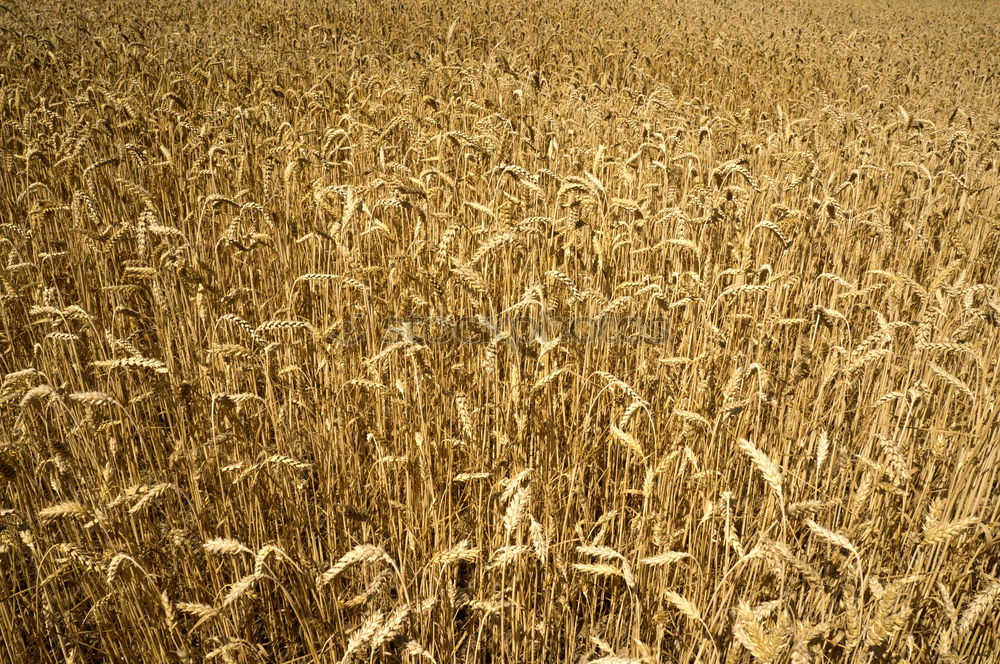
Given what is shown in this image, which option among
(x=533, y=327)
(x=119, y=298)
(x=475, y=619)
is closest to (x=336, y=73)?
(x=119, y=298)

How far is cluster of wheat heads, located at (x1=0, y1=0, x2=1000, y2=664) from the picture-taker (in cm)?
134

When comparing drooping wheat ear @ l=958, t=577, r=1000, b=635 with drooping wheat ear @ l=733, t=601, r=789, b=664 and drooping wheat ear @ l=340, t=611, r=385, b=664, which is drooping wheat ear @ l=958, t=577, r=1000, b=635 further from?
drooping wheat ear @ l=340, t=611, r=385, b=664

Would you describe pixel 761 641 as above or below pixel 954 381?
below

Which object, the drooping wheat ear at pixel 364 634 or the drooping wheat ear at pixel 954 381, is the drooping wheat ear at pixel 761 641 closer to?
the drooping wheat ear at pixel 364 634

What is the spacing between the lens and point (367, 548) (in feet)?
3.51

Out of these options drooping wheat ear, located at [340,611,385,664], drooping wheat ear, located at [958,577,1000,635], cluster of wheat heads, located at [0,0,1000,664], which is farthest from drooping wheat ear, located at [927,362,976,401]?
drooping wheat ear, located at [340,611,385,664]

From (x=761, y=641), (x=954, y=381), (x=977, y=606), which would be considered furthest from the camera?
(x=954, y=381)

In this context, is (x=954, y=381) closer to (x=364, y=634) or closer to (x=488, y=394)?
(x=488, y=394)

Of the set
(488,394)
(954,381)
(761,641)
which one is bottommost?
(488,394)

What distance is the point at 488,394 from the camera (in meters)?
1.75

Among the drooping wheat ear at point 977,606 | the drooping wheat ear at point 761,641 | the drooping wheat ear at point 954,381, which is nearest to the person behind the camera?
the drooping wheat ear at point 761,641

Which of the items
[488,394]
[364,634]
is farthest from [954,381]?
[364,634]

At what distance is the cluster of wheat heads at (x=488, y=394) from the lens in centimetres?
134

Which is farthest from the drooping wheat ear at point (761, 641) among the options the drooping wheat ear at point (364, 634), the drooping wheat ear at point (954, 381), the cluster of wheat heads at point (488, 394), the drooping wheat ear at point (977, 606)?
the drooping wheat ear at point (954, 381)
